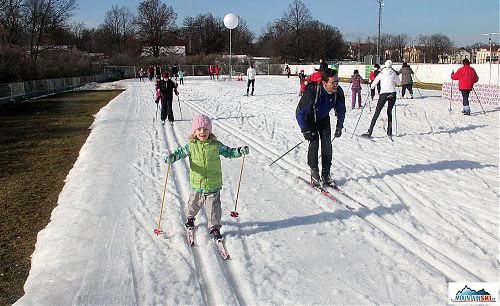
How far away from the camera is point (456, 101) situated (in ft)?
63.3

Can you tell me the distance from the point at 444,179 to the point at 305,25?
92.5m

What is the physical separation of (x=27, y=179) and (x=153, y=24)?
85.1 m

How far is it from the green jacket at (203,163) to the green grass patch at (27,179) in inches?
75.6

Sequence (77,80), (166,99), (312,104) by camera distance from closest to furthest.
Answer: (312,104), (166,99), (77,80)

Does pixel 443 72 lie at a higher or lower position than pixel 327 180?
higher

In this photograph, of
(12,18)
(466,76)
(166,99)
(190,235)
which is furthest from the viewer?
(12,18)

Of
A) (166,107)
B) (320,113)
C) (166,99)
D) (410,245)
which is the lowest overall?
(410,245)

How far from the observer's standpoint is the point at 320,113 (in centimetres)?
664

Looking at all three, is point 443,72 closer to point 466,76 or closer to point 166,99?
point 466,76

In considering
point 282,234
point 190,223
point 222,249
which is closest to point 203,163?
point 190,223

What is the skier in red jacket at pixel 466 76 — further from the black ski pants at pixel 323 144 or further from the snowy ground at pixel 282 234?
the black ski pants at pixel 323 144

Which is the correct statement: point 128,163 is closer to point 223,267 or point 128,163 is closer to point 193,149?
point 193,149

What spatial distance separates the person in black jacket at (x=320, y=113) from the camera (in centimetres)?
649

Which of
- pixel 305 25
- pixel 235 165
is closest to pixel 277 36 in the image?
pixel 305 25
